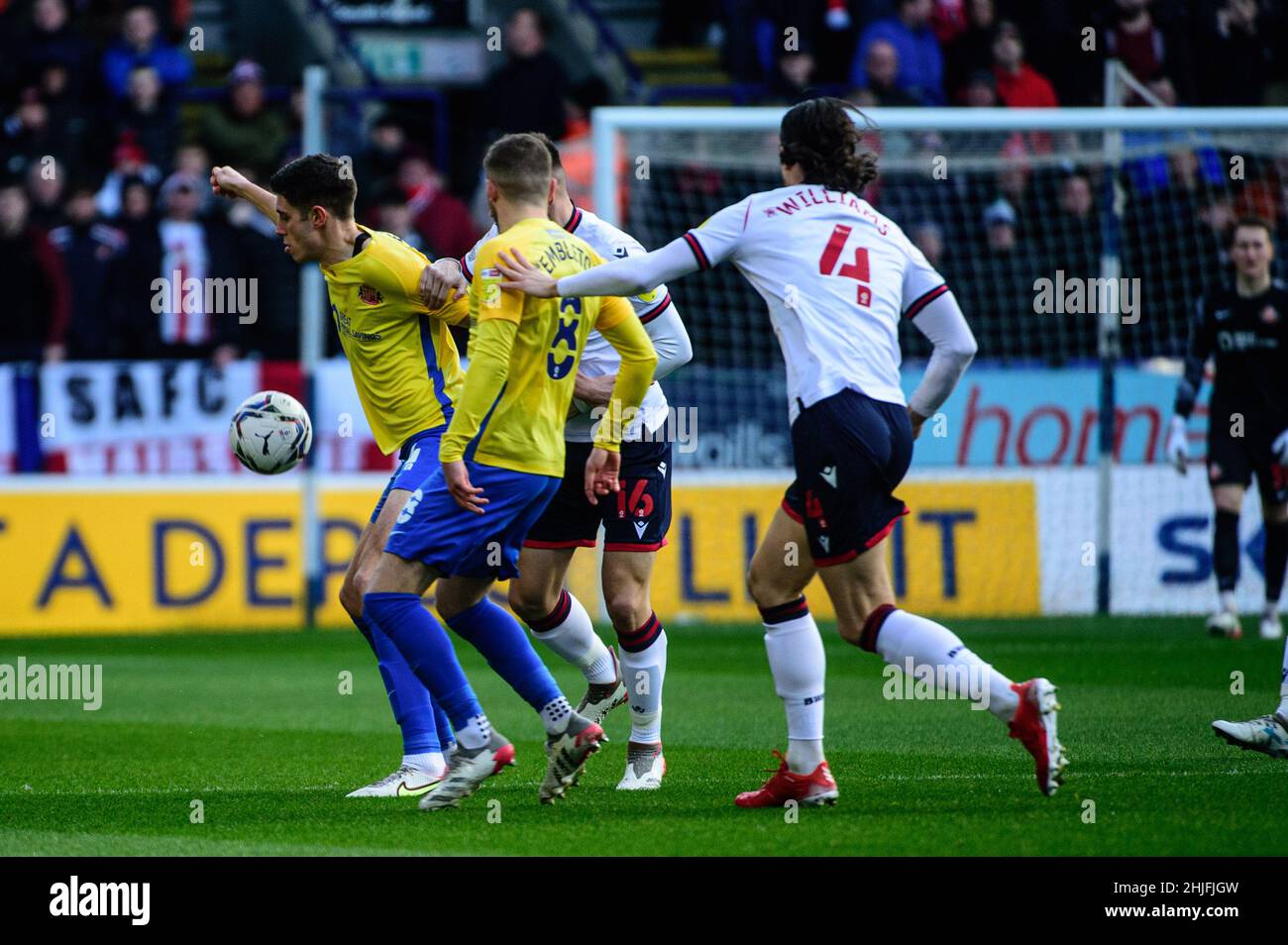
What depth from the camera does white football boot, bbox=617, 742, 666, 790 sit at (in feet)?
23.2

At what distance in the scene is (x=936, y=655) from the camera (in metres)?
6.07

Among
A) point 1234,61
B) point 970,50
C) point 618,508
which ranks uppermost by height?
point 970,50

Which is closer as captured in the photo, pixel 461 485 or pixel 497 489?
pixel 461 485

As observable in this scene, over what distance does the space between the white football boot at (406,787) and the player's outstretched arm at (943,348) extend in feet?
6.83

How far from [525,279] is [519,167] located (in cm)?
55

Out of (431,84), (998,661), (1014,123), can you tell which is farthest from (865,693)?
(431,84)

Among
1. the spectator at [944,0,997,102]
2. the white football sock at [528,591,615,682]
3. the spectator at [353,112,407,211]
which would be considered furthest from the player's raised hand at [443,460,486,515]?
the spectator at [944,0,997,102]

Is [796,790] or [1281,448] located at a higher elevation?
[1281,448]

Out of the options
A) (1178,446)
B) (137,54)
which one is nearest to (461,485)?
(1178,446)

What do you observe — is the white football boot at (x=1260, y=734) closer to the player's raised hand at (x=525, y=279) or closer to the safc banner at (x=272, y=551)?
the player's raised hand at (x=525, y=279)

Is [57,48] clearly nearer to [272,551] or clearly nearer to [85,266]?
[85,266]

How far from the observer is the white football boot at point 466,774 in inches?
253

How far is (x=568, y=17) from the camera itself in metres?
20.6
